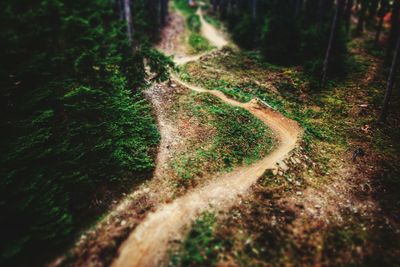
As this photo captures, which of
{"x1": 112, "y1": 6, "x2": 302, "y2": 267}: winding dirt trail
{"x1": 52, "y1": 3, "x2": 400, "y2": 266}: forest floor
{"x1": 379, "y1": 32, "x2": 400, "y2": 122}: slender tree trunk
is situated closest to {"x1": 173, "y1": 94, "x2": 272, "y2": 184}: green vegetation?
{"x1": 52, "y1": 3, "x2": 400, "y2": 266}: forest floor

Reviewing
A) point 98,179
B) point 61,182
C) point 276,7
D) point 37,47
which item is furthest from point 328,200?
point 276,7

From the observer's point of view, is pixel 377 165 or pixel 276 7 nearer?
pixel 377 165

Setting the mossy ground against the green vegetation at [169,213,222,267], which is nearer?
the green vegetation at [169,213,222,267]

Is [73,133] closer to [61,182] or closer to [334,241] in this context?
[61,182]

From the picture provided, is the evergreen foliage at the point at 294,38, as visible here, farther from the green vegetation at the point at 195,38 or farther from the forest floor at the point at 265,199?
the forest floor at the point at 265,199

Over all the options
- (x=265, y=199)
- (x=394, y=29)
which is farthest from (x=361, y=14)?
(x=265, y=199)

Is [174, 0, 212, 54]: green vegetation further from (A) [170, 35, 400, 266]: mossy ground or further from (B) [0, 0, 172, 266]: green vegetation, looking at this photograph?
(B) [0, 0, 172, 266]: green vegetation
